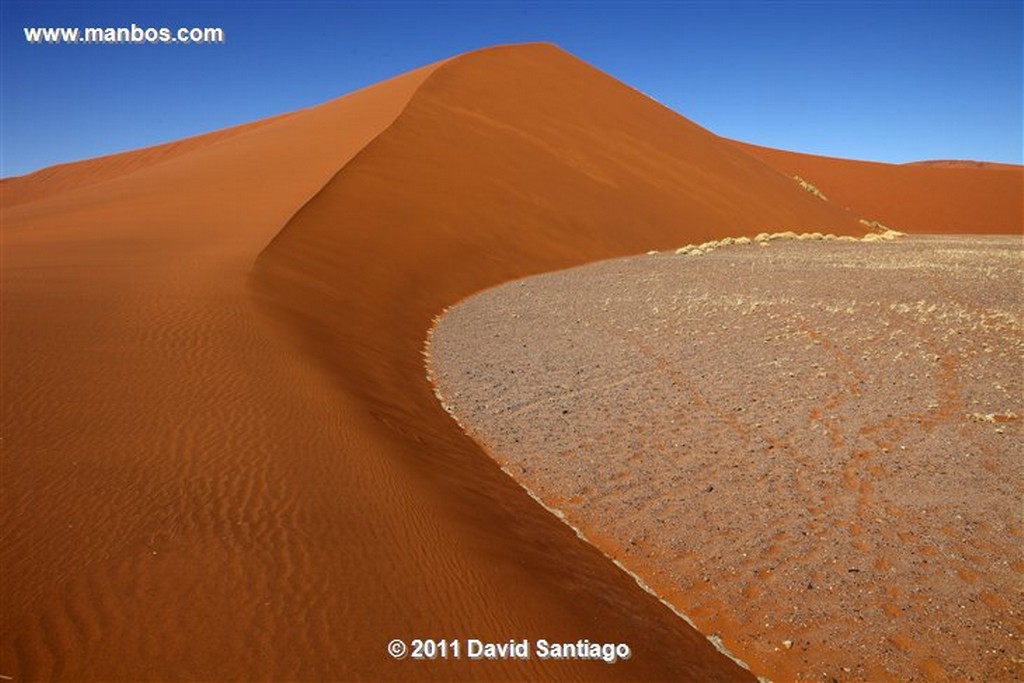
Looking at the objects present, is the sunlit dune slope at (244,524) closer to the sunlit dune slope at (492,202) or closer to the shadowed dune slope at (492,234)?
the shadowed dune slope at (492,234)

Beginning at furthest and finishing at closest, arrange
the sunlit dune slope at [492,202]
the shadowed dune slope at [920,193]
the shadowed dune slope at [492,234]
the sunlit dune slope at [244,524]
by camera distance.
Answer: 1. the shadowed dune slope at [920,193]
2. the sunlit dune slope at [492,202]
3. the shadowed dune slope at [492,234]
4. the sunlit dune slope at [244,524]

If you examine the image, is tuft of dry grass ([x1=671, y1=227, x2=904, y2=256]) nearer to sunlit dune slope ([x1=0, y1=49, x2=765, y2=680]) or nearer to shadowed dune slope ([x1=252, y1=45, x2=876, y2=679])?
shadowed dune slope ([x1=252, y1=45, x2=876, y2=679])

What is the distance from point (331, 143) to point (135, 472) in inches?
871

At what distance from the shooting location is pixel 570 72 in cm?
4100

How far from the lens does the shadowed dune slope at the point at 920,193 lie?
54444mm

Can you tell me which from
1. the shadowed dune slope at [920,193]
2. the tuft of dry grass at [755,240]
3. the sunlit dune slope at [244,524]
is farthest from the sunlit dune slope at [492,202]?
the shadowed dune slope at [920,193]

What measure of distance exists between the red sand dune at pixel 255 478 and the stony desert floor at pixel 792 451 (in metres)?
0.61

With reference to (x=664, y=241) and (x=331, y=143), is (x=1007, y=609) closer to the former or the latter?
(x=664, y=241)

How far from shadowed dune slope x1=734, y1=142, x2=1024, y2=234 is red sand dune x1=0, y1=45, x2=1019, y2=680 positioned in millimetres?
48283

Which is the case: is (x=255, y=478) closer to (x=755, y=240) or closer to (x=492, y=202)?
(x=492, y=202)

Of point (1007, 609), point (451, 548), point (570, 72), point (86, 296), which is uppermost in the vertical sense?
point (570, 72)

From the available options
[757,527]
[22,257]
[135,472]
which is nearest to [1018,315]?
[757,527]

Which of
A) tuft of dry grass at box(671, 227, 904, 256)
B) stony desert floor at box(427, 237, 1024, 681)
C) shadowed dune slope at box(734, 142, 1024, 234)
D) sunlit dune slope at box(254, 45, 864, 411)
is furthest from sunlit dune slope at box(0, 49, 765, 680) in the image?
shadowed dune slope at box(734, 142, 1024, 234)

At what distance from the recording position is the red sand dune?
4.14 metres
